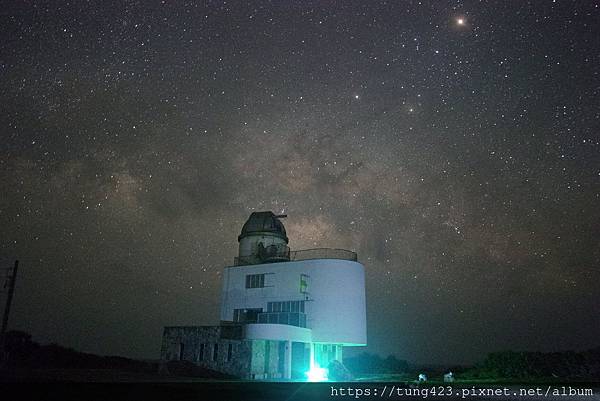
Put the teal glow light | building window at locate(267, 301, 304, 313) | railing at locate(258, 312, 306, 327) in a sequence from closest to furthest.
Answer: the teal glow light, railing at locate(258, 312, 306, 327), building window at locate(267, 301, 304, 313)

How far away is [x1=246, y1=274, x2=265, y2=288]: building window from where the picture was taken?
34.4 metres

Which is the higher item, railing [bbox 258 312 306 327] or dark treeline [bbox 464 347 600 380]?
railing [bbox 258 312 306 327]

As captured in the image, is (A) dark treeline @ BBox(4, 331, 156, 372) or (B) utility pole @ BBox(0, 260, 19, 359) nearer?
(B) utility pole @ BBox(0, 260, 19, 359)

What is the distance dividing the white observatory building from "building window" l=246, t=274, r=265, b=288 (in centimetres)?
1

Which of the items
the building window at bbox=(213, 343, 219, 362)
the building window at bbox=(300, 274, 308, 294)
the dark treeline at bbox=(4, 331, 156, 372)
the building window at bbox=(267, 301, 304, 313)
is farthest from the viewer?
the dark treeline at bbox=(4, 331, 156, 372)

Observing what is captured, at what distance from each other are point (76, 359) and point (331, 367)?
24.1 m

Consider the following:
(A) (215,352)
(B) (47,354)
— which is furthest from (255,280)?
(B) (47,354)

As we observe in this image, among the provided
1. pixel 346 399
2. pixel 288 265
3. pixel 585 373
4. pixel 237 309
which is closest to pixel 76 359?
pixel 237 309

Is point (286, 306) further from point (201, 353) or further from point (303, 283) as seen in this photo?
point (201, 353)

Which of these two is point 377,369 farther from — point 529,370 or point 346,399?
point 346,399

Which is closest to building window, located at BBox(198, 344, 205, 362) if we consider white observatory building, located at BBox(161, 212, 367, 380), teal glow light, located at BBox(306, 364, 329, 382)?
white observatory building, located at BBox(161, 212, 367, 380)

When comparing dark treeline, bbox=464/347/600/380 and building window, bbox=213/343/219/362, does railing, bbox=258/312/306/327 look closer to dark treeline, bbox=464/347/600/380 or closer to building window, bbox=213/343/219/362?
building window, bbox=213/343/219/362

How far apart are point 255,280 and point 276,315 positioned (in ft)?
10.9

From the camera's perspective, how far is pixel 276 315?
32.8m
